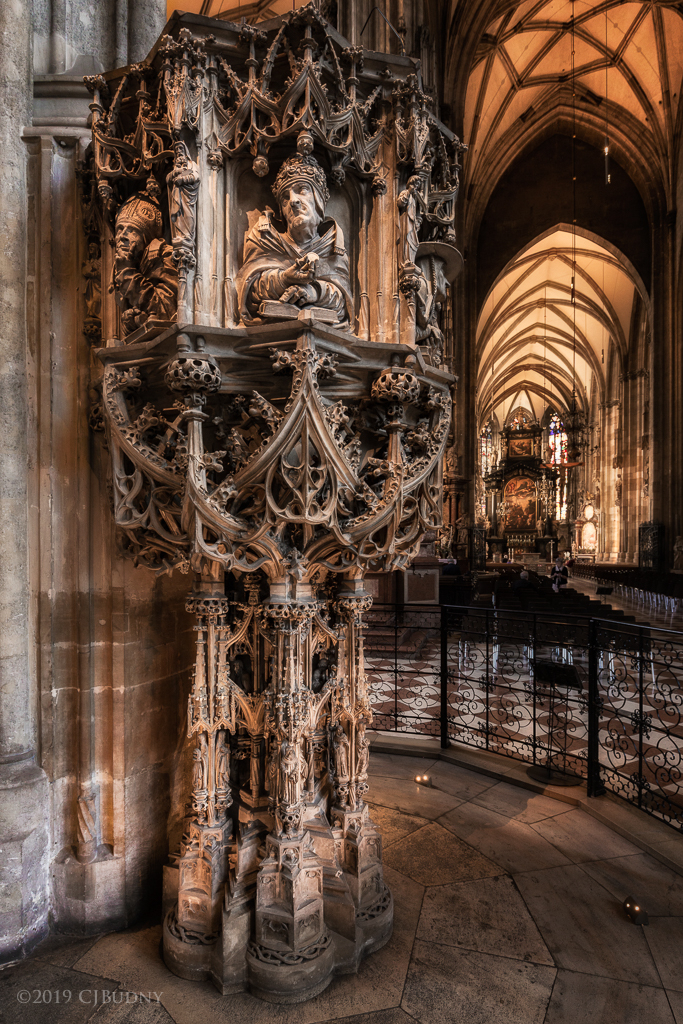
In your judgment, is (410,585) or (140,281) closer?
(140,281)

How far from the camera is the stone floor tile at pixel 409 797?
342 cm

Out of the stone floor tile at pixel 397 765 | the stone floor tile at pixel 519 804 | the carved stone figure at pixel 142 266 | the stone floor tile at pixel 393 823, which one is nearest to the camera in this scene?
the carved stone figure at pixel 142 266

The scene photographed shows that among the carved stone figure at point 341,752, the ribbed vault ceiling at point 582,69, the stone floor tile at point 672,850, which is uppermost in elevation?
the ribbed vault ceiling at point 582,69

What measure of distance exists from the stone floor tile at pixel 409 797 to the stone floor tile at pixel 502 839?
88 mm

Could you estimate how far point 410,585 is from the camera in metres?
8.65

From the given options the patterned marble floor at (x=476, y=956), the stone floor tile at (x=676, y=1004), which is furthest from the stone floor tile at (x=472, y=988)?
the stone floor tile at (x=676, y=1004)

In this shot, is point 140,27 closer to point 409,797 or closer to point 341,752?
point 341,752

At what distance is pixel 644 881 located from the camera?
8.94 feet

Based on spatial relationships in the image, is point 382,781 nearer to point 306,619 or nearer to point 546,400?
point 306,619

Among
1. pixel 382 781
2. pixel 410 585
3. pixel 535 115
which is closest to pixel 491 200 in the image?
pixel 535 115

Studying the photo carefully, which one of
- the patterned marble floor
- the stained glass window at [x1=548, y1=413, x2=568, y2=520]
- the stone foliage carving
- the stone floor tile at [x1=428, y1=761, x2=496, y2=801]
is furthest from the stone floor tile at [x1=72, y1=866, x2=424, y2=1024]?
the stained glass window at [x1=548, y1=413, x2=568, y2=520]

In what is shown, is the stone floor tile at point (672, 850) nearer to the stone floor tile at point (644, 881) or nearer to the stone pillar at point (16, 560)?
the stone floor tile at point (644, 881)

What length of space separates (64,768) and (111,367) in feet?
5.54

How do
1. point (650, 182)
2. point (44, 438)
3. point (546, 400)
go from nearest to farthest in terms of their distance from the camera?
1. point (44, 438)
2. point (650, 182)
3. point (546, 400)
